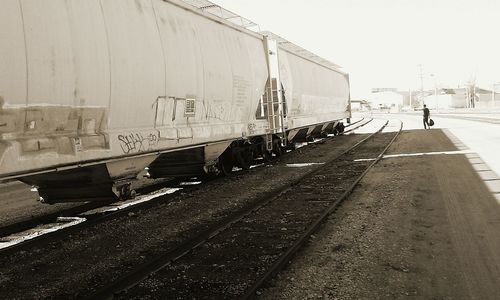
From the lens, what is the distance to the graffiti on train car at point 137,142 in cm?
607

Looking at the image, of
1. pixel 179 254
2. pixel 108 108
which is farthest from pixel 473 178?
pixel 108 108

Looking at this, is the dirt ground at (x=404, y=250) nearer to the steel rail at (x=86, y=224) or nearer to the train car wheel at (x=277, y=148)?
the steel rail at (x=86, y=224)

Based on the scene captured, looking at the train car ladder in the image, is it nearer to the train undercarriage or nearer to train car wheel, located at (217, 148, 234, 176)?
train car wheel, located at (217, 148, 234, 176)

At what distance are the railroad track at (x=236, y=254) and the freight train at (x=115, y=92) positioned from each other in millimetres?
1806

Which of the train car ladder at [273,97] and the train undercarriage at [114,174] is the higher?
the train car ladder at [273,97]

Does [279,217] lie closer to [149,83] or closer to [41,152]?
[149,83]

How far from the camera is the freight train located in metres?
4.47

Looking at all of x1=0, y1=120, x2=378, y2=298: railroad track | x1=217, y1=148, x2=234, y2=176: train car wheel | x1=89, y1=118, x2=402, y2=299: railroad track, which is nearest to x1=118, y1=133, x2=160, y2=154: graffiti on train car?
x1=0, y1=120, x2=378, y2=298: railroad track

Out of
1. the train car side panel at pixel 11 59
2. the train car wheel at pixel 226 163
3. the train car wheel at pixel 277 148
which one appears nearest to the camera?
the train car side panel at pixel 11 59

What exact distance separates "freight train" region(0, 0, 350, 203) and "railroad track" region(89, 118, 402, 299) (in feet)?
5.93

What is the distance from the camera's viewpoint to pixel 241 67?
32.8 ft

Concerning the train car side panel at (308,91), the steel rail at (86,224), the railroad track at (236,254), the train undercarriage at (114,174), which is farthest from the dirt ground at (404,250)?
the train car side panel at (308,91)

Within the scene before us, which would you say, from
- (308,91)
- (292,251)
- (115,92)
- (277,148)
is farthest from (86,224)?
(308,91)

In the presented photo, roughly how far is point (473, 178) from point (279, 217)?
5.18 m
